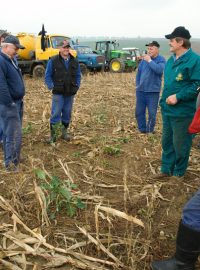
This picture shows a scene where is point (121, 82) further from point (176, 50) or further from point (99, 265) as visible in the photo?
point (99, 265)

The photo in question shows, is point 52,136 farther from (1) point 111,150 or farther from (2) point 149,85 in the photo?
(2) point 149,85

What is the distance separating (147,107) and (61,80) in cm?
179

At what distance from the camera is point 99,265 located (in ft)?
9.16

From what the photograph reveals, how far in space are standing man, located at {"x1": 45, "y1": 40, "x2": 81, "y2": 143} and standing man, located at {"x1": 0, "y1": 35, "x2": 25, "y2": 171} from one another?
124cm

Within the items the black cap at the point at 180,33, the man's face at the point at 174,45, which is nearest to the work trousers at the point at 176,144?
the man's face at the point at 174,45

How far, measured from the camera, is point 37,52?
53.8ft

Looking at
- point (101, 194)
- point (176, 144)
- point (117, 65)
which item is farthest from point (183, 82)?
point (117, 65)

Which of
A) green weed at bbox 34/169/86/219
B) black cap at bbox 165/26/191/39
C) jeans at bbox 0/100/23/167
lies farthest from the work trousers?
jeans at bbox 0/100/23/167

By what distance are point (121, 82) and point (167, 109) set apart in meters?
11.6

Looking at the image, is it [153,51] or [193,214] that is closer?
[193,214]

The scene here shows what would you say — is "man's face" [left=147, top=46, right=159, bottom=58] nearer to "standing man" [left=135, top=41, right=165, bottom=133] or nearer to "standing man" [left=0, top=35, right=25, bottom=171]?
"standing man" [left=135, top=41, right=165, bottom=133]

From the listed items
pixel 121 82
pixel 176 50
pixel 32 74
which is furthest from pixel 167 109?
pixel 32 74

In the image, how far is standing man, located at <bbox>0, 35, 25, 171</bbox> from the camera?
4.49 m

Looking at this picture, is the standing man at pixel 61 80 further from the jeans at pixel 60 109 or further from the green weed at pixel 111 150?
the green weed at pixel 111 150
